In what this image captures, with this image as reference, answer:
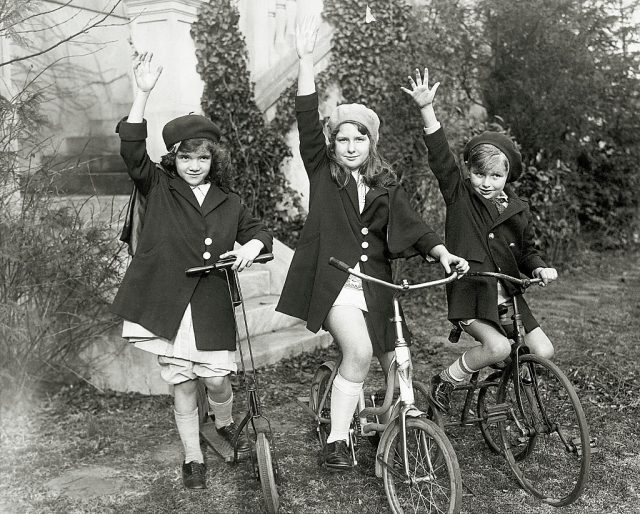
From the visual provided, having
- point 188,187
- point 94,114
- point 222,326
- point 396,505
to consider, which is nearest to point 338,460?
point 396,505

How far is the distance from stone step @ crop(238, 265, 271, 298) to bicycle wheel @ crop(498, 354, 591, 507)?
2.77 metres

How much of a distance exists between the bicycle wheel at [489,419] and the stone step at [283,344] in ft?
6.04

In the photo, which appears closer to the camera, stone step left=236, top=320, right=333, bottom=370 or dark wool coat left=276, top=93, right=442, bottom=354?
dark wool coat left=276, top=93, right=442, bottom=354

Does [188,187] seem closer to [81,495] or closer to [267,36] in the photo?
[81,495]

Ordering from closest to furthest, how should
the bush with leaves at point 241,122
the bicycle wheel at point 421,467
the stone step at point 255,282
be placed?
the bicycle wheel at point 421,467 → the stone step at point 255,282 → the bush with leaves at point 241,122

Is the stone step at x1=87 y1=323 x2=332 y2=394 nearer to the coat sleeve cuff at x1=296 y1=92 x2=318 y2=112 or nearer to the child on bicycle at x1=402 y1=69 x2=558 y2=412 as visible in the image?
the child on bicycle at x1=402 y1=69 x2=558 y2=412

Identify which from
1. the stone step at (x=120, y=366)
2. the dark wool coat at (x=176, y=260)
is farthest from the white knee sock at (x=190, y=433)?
the stone step at (x=120, y=366)

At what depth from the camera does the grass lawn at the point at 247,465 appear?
11.5 ft

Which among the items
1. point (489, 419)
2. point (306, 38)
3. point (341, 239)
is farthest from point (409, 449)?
point (306, 38)

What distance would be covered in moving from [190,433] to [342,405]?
0.82 meters

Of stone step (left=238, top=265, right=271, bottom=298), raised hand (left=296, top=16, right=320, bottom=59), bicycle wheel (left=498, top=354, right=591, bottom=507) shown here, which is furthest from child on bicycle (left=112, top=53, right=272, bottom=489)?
stone step (left=238, top=265, right=271, bottom=298)

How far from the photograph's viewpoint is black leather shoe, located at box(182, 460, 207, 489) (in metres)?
3.64

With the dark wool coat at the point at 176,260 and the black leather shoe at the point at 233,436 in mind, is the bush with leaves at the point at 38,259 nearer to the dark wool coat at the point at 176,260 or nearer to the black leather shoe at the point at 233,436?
the dark wool coat at the point at 176,260

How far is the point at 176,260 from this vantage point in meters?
3.55
